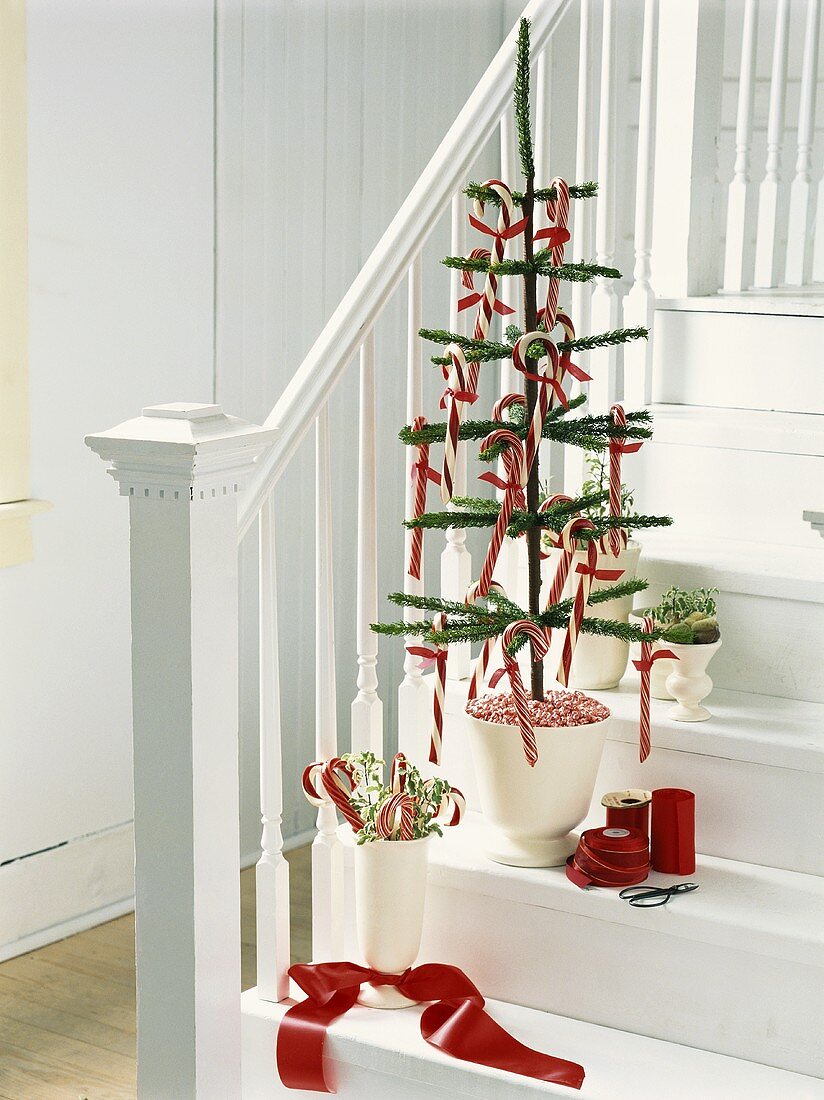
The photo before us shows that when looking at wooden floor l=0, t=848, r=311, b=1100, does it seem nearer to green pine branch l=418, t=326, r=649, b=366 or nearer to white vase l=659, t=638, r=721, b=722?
white vase l=659, t=638, r=721, b=722

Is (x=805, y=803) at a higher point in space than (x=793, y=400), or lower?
lower

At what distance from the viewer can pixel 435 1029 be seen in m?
2.00

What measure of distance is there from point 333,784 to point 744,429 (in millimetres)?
985

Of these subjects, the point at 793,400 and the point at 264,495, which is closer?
the point at 264,495

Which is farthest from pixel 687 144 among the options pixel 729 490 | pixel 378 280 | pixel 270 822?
pixel 270 822

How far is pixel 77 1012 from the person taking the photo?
2889mm

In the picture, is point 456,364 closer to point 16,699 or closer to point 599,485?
point 599,485

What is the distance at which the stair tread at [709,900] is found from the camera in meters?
1.91

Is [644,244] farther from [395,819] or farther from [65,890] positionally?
[65,890]

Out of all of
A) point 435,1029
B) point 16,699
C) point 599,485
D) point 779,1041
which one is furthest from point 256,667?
point 779,1041

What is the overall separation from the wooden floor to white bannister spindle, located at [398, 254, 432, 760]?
90cm

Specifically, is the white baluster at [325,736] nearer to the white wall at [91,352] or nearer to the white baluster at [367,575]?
the white baluster at [367,575]

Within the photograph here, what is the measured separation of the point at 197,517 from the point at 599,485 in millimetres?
963

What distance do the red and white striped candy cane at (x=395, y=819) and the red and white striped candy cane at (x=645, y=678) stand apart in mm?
376
